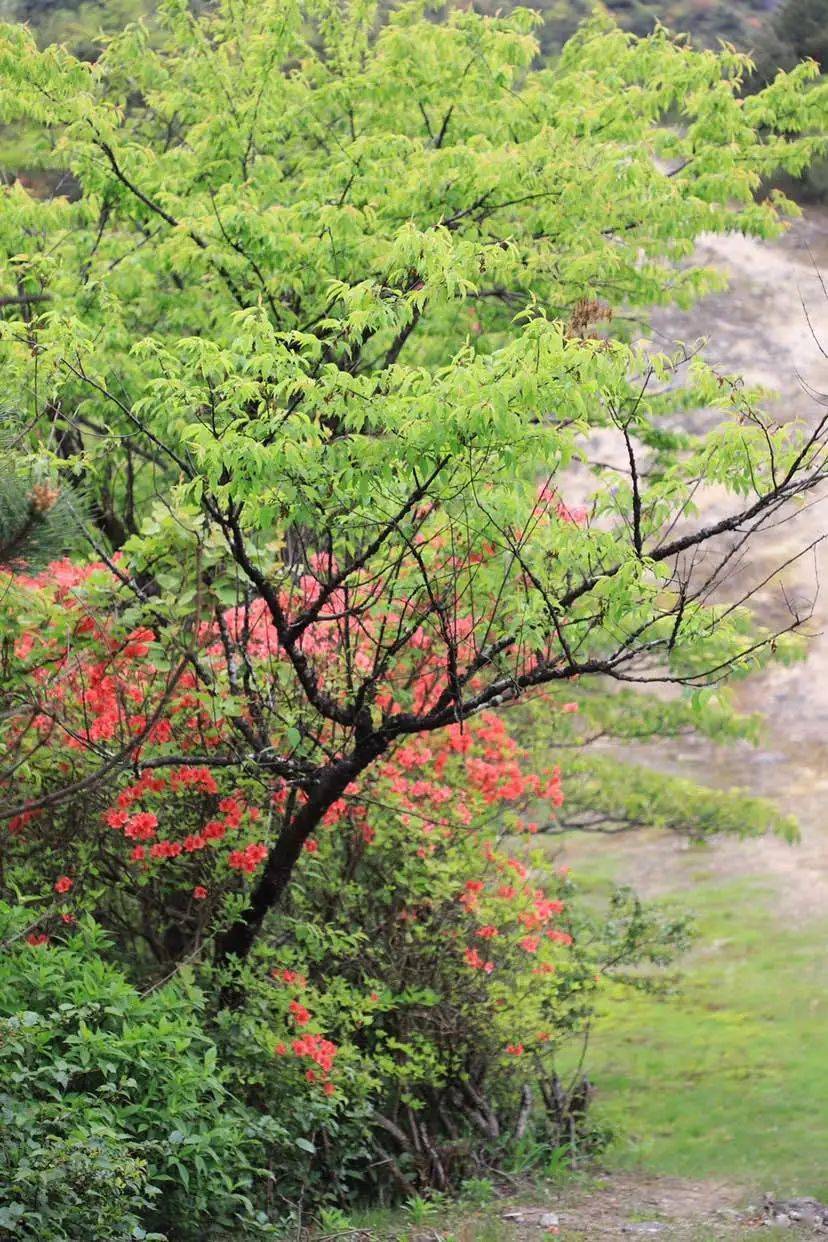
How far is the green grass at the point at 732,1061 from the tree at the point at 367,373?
11.3ft

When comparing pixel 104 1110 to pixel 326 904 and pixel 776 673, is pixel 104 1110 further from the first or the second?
pixel 776 673

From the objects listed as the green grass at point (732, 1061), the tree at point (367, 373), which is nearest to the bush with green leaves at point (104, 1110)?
the tree at point (367, 373)

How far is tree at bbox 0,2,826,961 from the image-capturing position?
5113mm

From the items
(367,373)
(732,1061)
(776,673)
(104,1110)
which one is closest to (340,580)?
(104,1110)

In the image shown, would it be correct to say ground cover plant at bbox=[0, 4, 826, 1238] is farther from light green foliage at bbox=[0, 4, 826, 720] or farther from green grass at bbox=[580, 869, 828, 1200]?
green grass at bbox=[580, 869, 828, 1200]

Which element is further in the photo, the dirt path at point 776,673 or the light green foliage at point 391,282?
the dirt path at point 776,673

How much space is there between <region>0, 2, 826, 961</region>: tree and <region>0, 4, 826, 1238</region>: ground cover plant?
37 mm

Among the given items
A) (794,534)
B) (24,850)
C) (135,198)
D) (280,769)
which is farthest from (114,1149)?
(794,534)

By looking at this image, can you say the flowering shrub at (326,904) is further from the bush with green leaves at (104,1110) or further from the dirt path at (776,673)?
the dirt path at (776,673)

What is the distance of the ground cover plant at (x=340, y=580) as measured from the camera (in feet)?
16.9

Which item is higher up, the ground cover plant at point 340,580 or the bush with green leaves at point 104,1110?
the ground cover plant at point 340,580

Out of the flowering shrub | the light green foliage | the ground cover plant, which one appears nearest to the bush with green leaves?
the ground cover plant

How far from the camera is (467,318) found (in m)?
10.1

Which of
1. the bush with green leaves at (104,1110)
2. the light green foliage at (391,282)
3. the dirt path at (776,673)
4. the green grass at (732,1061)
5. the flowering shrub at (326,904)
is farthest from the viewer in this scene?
the dirt path at (776,673)
